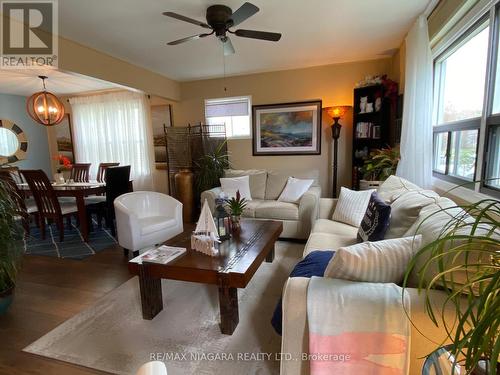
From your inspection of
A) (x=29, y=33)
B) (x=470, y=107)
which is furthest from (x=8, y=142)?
(x=470, y=107)

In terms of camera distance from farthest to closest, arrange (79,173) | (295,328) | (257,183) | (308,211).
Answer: (79,173) → (257,183) → (308,211) → (295,328)

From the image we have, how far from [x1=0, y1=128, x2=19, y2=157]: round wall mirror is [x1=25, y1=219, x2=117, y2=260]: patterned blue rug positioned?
2687 mm

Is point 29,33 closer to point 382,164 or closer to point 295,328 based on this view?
point 295,328

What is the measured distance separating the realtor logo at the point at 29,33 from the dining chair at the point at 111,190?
1442 mm

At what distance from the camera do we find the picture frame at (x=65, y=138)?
19.4 feet

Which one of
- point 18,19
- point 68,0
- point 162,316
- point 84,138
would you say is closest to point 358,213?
point 162,316

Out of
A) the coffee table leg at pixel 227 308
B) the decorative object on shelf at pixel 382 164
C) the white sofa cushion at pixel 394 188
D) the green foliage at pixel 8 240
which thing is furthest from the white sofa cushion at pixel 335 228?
the green foliage at pixel 8 240

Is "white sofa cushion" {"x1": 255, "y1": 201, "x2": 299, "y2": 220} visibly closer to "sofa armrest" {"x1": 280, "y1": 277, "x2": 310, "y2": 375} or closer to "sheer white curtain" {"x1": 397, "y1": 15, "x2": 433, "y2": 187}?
"sheer white curtain" {"x1": 397, "y1": 15, "x2": 433, "y2": 187}

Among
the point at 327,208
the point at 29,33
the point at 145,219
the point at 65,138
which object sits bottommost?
the point at 145,219

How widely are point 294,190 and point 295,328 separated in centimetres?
261

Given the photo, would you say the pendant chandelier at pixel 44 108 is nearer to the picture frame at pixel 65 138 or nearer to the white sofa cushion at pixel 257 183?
the picture frame at pixel 65 138

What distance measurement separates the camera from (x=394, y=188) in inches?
97.3

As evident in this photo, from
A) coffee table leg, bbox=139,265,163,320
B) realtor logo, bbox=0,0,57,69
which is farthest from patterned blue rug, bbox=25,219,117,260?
realtor logo, bbox=0,0,57,69

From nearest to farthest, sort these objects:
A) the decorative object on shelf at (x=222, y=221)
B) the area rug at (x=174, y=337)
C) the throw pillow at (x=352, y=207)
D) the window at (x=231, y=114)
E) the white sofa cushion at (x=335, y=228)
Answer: the area rug at (x=174, y=337)
the decorative object on shelf at (x=222, y=221)
the white sofa cushion at (x=335, y=228)
the throw pillow at (x=352, y=207)
the window at (x=231, y=114)
